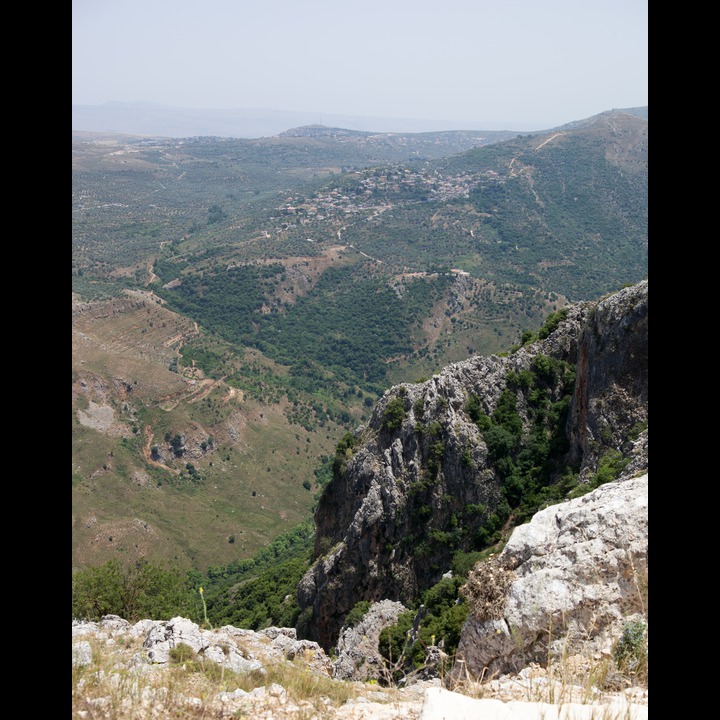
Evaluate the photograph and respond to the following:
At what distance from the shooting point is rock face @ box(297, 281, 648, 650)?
55.7 feet

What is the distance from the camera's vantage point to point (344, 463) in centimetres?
2358

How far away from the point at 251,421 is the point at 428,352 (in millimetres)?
34066

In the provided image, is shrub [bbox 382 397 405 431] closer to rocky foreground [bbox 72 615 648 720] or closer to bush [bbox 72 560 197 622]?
bush [bbox 72 560 197 622]

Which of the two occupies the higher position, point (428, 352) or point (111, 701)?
point (111, 701)

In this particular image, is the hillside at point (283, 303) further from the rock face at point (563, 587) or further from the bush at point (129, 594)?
the rock face at point (563, 587)

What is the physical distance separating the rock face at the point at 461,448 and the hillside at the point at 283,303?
95.4 ft

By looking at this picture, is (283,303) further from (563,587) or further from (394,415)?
(563,587)

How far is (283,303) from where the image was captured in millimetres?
115438

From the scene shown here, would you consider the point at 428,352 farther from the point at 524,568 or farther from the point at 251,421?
the point at 524,568

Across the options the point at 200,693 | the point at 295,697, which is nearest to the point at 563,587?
the point at 295,697

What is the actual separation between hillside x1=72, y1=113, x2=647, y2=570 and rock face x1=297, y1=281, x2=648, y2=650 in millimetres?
29082
